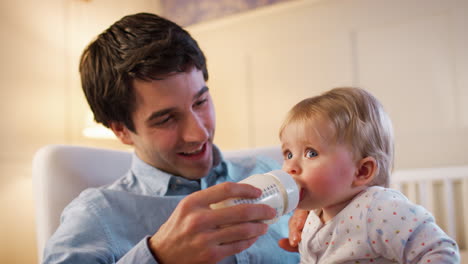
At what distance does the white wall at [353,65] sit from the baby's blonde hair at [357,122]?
171 cm

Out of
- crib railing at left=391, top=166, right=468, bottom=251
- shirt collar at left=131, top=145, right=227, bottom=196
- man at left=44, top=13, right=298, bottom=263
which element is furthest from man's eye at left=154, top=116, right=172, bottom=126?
crib railing at left=391, top=166, right=468, bottom=251

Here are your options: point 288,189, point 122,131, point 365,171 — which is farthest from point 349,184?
point 122,131

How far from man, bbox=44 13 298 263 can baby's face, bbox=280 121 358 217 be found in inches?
9.5

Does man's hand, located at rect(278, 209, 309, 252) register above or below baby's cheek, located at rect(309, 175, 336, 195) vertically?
below

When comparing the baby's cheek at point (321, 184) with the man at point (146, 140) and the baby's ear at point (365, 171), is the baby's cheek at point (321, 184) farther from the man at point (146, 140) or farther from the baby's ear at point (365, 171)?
the man at point (146, 140)

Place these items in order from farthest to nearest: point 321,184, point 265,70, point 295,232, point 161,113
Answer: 1. point 265,70
2. point 161,113
3. point 295,232
4. point 321,184

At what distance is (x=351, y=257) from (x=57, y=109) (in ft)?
8.28

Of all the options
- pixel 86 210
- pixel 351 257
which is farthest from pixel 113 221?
pixel 351 257

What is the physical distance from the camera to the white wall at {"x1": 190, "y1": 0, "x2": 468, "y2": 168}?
222 cm

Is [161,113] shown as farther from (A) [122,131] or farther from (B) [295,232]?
(B) [295,232]

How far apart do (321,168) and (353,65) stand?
1991mm

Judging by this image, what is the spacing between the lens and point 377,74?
2.43m

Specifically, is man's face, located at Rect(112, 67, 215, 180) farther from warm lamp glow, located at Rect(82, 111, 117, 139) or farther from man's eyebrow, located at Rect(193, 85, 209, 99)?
warm lamp glow, located at Rect(82, 111, 117, 139)

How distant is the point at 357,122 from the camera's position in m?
0.73
